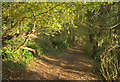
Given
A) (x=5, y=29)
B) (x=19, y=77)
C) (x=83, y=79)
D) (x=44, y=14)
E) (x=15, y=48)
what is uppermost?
(x=44, y=14)

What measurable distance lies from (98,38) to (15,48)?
24.0 feet

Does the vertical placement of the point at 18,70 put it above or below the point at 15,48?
below

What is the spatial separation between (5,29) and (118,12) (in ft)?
23.7

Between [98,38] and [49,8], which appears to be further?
[98,38]

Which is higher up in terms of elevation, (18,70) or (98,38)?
(98,38)

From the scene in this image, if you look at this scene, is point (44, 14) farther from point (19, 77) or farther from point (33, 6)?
point (19, 77)

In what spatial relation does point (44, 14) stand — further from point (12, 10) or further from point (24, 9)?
point (12, 10)

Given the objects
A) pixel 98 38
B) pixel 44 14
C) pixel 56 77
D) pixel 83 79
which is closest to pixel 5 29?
pixel 44 14

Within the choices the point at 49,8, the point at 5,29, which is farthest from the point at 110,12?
the point at 5,29

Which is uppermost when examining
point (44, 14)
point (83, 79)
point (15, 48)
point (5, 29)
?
point (44, 14)

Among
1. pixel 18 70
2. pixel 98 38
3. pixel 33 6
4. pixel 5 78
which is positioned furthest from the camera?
pixel 98 38

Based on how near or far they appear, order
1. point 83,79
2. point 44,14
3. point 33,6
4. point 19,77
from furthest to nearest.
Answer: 1. point 83,79
2. point 19,77
3. point 44,14
4. point 33,6

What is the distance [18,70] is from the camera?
20.7 feet

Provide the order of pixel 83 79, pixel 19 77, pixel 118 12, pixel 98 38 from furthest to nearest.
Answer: pixel 98 38, pixel 118 12, pixel 83 79, pixel 19 77
